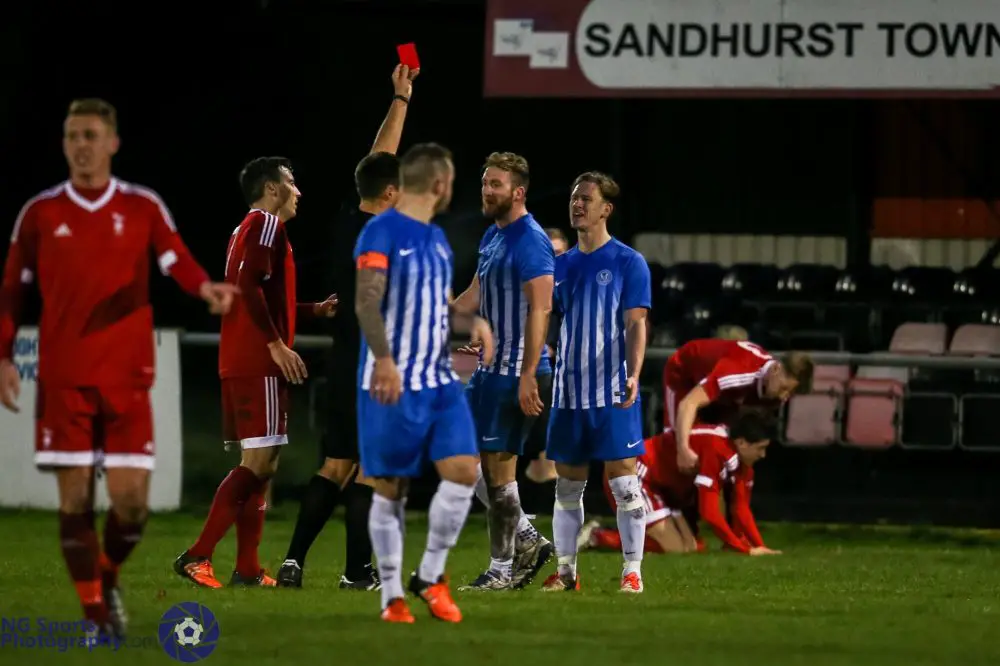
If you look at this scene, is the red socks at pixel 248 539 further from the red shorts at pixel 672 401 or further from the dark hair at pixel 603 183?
the red shorts at pixel 672 401

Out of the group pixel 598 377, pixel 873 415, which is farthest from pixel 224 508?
pixel 873 415

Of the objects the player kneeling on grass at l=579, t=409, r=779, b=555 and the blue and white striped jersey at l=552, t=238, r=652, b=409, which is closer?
the blue and white striped jersey at l=552, t=238, r=652, b=409

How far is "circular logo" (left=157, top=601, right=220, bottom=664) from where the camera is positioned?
6.29m

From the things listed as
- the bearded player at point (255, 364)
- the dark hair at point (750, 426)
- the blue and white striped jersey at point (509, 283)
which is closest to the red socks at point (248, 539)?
the bearded player at point (255, 364)

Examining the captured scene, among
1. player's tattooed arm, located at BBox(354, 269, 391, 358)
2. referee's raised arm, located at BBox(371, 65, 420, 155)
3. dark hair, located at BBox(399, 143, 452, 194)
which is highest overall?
referee's raised arm, located at BBox(371, 65, 420, 155)

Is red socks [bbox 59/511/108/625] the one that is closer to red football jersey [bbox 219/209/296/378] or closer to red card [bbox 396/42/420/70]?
red football jersey [bbox 219/209/296/378]

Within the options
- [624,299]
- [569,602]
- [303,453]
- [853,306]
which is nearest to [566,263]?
[624,299]

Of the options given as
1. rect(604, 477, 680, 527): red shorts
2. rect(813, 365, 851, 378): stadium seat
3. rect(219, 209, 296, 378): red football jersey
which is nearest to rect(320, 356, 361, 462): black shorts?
rect(219, 209, 296, 378): red football jersey

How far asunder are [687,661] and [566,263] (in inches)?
121

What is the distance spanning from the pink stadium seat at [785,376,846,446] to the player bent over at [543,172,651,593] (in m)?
5.76

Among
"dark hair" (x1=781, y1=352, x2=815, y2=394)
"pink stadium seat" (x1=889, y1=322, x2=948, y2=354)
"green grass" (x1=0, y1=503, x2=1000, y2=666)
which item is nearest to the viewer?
"green grass" (x1=0, y1=503, x2=1000, y2=666)

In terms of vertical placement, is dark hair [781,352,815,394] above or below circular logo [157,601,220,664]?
above

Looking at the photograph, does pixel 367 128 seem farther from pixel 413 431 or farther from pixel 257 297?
pixel 413 431

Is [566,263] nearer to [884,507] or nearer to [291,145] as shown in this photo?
[884,507]
